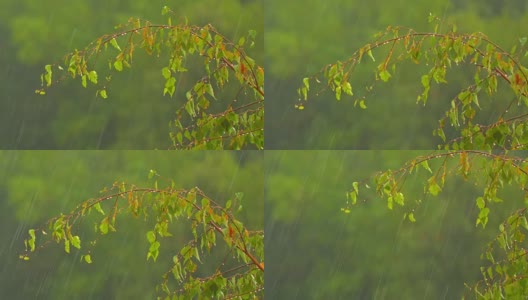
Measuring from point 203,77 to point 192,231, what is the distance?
61cm

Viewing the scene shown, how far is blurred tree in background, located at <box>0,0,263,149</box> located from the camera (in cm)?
336

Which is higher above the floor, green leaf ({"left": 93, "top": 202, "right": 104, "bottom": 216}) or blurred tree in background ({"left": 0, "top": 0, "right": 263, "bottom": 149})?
blurred tree in background ({"left": 0, "top": 0, "right": 263, "bottom": 149})

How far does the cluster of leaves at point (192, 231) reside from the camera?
321cm

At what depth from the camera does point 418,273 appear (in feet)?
11.5

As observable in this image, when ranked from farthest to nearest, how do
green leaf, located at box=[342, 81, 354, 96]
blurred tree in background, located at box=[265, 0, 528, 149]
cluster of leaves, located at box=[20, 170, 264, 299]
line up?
blurred tree in background, located at box=[265, 0, 528, 149] < green leaf, located at box=[342, 81, 354, 96] < cluster of leaves, located at box=[20, 170, 264, 299]

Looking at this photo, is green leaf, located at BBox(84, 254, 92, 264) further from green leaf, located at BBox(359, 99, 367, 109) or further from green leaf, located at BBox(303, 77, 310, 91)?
green leaf, located at BBox(359, 99, 367, 109)

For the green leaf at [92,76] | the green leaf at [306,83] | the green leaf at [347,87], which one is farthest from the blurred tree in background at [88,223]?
the green leaf at [347,87]

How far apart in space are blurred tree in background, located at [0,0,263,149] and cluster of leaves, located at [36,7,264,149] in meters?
0.04

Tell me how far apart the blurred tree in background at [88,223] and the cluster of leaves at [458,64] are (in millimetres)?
549

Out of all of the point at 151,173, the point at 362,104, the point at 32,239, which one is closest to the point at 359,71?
the point at 362,104

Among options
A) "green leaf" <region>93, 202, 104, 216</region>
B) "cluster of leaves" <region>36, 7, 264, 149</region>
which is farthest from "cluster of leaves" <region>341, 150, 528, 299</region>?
"green leaf" <region>93, 202, 104, 216</region>

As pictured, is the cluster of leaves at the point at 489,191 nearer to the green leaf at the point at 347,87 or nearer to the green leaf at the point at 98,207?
the green leaf at the point at 347,87

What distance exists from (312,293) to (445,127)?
0.85 m

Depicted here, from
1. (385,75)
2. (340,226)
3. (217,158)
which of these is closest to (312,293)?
(340,226)
